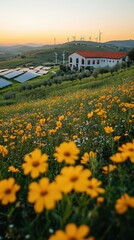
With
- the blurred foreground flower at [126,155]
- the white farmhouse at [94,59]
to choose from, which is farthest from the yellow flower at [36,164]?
the white farmhouse at [94,59]

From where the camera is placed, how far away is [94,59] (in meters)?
76.8

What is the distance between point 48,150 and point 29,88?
137 ft

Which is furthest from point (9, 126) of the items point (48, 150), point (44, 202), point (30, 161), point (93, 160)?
point (44, 202)

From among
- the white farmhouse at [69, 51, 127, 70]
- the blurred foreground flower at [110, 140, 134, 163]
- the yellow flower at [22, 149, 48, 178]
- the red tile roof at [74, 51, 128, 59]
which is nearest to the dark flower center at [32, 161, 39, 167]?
the yellow flower at [22, 149, 48, 178]

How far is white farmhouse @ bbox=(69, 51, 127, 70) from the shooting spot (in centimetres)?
7506

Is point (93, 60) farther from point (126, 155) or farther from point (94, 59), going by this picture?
point (126, 155)

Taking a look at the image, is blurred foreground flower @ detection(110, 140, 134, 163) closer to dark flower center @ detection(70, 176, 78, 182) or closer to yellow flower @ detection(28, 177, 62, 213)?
dark flower center @ detection(70, 176, 78, 182)

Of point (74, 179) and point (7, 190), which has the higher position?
point (74, 179)

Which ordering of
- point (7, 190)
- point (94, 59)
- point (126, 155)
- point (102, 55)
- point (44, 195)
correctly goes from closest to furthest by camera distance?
1. point (44, 195)
2. point (7, 190)
3. point (126, 155)
4. point (94, 59)
5. point (102, 55)

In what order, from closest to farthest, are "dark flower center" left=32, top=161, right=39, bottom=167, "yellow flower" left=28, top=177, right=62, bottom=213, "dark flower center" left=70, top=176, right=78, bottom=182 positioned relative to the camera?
"yellow flower" left=28, top=177, right=62, bottom=213 → "dark flower center" left=70, top=176, right=78, bottom=182 → "dark flower center" left=32, top=161, right=39, bottom=167

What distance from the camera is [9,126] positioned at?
7863 millimetres

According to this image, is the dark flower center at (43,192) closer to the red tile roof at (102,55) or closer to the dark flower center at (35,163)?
the dark flower center at (35,163)

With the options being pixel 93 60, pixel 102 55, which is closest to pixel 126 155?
pixel 93 60

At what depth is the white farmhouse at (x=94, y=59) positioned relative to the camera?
7506 centimetres
